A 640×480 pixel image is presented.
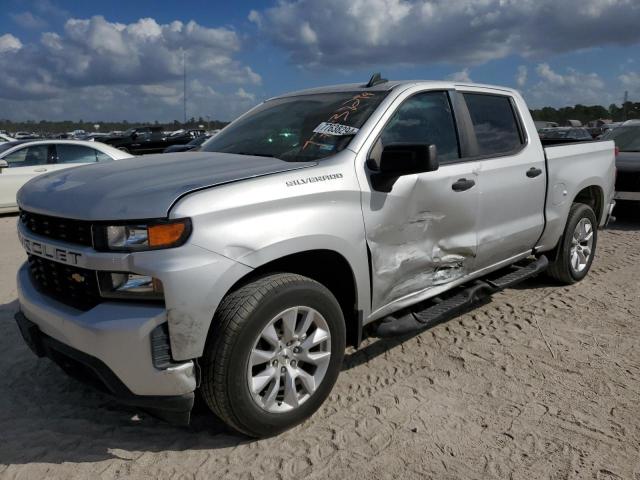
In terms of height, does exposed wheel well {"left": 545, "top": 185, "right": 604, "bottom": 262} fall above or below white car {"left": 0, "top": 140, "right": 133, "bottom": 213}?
below

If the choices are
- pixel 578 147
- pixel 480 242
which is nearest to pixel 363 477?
pixel 480 242

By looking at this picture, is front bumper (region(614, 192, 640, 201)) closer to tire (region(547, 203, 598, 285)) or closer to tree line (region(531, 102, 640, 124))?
tire (region(547, 203, 598, 285))

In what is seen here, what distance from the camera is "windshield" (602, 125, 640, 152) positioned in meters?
9.83

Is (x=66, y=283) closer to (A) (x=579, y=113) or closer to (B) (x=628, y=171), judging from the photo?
(B) (x=628, y=171)

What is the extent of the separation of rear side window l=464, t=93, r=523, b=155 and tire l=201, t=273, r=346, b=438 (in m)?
1.96

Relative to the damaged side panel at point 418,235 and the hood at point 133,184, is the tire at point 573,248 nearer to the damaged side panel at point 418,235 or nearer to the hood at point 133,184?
the damaged side panel at point 418,235

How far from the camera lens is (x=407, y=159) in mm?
2973

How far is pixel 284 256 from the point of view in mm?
2779

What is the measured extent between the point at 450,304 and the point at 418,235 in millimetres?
681

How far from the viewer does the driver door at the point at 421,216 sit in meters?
3.21

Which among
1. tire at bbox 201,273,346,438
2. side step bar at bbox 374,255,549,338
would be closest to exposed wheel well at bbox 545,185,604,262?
side step bar at bbox 374,255,549,338

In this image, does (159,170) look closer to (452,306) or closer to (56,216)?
(56,216)

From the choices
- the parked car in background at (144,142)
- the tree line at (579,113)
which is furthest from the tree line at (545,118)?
the parked car in background at (144,142)

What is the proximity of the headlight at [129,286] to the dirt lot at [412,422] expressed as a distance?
885mm
